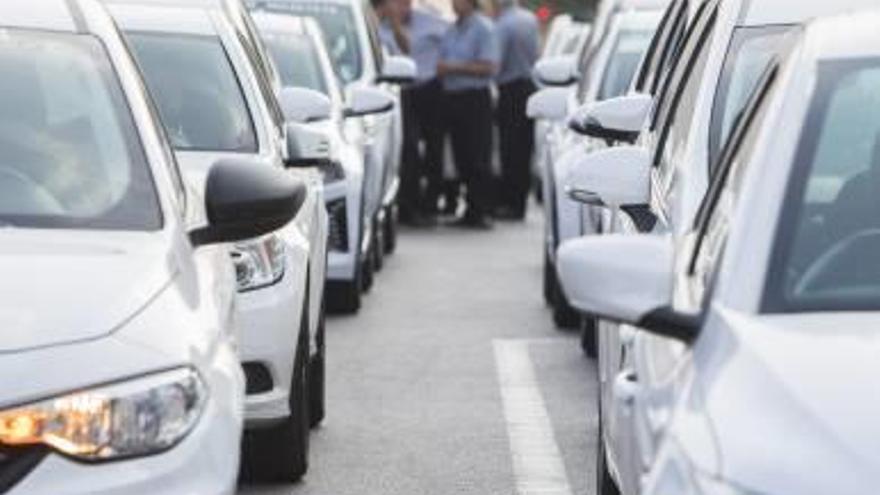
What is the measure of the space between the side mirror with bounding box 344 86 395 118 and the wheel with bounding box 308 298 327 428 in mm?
5183

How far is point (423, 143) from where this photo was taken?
26391 mm

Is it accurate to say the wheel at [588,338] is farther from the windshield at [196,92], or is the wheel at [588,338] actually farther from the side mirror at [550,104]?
the windshield at [196,92]

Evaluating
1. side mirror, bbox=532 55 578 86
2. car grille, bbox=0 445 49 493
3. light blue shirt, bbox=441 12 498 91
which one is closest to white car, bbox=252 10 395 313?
side mirror, bbox=532 55 578 86

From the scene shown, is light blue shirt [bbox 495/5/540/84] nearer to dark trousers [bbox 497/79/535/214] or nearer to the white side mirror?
dark trousers [bbox 497/79/535/214]

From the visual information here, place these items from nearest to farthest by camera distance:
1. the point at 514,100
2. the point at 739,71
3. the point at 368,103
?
1. the point at 739,71
2. the point at 368,103
3. the point at 514,100

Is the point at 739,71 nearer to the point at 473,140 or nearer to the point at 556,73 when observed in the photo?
the point at 556,73

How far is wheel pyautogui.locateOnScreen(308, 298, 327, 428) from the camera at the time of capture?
11570 millimetres

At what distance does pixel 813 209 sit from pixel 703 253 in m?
0.45

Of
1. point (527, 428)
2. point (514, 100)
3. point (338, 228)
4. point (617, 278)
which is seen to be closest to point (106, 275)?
point (617, 278)

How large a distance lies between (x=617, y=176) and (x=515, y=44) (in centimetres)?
1794

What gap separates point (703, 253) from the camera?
22.1 ft

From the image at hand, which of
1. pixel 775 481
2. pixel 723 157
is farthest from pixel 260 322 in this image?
pixel 775 481

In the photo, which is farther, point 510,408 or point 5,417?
point 510,408

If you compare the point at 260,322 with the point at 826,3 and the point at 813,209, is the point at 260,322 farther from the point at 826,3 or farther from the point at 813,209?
the point at 813,209
